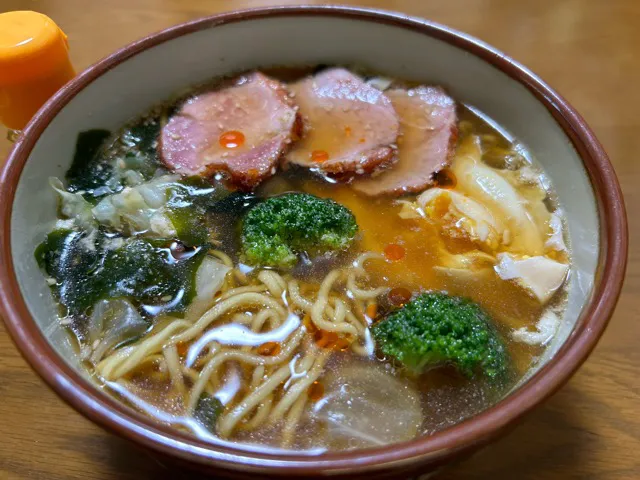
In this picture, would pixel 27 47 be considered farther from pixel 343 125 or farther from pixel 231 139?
pixel 343 125

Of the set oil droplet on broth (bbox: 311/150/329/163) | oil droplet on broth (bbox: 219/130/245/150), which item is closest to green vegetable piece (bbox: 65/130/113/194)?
oil droplet on broth (bbox: 219/130/245/150)

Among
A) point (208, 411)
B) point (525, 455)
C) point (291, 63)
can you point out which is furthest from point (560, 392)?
point (291, 63)

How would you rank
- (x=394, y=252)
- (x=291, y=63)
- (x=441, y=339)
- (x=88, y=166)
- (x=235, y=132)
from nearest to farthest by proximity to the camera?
Result: (x=441, y=339) < (x=394, y=252) < (x=88, y=166) < (x=235, y=132) < (x=291, y=63)

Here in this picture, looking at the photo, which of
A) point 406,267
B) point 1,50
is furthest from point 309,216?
point 1,50

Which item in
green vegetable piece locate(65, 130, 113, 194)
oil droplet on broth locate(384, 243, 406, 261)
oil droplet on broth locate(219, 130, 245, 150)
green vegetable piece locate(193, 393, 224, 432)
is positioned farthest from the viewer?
oil droplet on broth locate(219, 130, 245, 150)

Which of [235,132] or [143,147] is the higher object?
[235,132]

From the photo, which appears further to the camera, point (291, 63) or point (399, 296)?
point (291, 63)

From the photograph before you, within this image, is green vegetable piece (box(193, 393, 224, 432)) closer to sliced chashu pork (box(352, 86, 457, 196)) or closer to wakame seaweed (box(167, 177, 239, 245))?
wakame seaweed (box(167, 177, 239, 245))

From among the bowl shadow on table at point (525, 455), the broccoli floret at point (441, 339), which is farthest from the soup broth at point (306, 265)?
the bowl shadow on table at point (525, 455)
